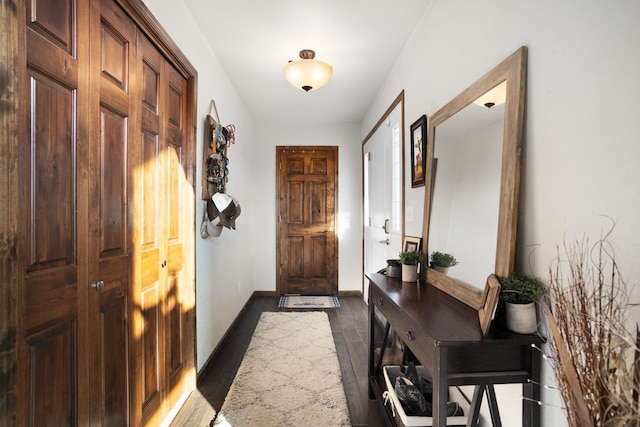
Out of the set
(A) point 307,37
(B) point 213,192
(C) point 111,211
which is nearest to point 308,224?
(B) point 213,192

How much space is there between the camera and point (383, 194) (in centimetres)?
351

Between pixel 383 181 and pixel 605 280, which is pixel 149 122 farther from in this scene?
pixel 383 181

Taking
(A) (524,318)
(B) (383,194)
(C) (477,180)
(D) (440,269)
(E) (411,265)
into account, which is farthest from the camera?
(B) (383,194)

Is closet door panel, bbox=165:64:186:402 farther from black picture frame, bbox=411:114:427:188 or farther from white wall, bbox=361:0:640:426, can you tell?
white wall, bbox=361:0:640:426

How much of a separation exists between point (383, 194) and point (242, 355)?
2109mm

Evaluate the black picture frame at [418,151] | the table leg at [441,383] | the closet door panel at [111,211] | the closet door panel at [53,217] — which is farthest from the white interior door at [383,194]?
the closet door panel at [53,217]

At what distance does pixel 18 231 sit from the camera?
92 centimetres

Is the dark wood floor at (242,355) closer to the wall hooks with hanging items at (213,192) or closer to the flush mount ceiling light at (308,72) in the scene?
the wall hooks with hanging items at (213,192)

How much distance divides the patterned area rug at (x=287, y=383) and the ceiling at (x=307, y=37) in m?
2.56

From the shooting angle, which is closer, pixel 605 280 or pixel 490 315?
pixel 605 280

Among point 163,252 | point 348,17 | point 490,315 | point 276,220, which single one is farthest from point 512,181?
point 276,220

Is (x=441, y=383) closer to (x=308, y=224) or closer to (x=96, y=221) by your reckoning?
(x=96, y=221)

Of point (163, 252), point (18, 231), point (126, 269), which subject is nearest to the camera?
point (18, 231)

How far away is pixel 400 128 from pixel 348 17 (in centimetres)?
100
